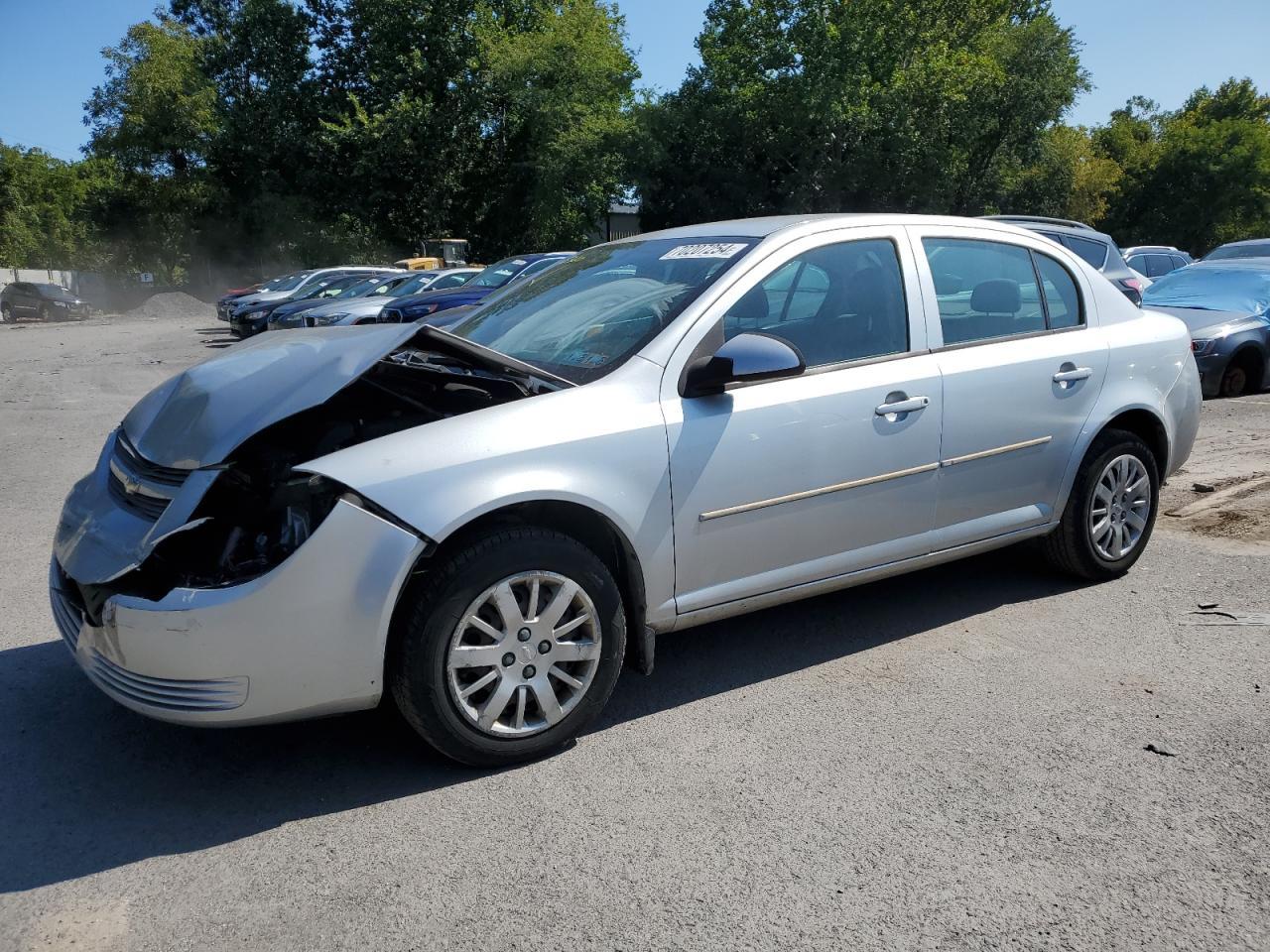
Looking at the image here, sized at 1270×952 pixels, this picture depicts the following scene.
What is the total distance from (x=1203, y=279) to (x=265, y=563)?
12518 mm

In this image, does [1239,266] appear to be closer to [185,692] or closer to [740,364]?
[740,364]

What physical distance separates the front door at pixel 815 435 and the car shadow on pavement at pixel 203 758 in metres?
0.51

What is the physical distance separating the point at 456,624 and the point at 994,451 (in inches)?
98.0

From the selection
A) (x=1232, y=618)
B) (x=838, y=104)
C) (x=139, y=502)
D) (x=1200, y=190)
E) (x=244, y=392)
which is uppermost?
(x=838, y=104)

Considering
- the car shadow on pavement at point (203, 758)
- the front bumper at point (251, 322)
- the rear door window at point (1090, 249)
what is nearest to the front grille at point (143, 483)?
the car shadow on pavement at point (203, 758)

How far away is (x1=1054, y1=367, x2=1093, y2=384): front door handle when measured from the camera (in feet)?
15.2

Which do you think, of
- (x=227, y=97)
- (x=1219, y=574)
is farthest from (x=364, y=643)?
(x=227, y=97)

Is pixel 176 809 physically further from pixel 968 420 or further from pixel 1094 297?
pixel 1094 297

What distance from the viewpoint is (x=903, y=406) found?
4.09m

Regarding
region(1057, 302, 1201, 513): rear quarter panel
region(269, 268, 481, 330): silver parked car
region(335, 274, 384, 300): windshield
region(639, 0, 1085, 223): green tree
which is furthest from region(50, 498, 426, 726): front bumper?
region(639, 0, 1085, 223): green tree

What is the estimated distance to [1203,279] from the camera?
12.4 metres

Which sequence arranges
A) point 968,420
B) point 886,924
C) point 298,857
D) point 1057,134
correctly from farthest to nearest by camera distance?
point 1057,134
point 968,420
point 298,857
point 886,924

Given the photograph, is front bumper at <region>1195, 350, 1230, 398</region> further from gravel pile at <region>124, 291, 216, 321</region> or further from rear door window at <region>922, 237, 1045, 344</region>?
gravel pile at <region>124, 291, 216, 321</region>

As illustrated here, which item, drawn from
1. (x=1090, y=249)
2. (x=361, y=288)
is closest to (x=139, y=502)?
(x=1090, y=249)
